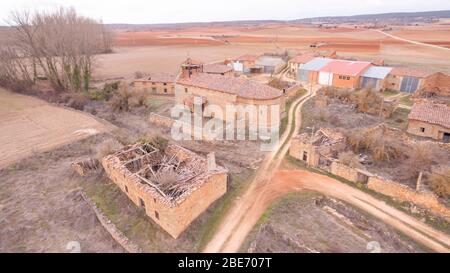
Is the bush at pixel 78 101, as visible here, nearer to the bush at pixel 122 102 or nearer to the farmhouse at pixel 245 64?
the bush at pixel 122 102

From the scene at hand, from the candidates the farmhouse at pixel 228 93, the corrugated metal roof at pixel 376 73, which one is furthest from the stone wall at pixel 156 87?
the corrugated metal roof at pixel 376 73

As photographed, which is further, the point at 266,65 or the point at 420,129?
the point at 266,65

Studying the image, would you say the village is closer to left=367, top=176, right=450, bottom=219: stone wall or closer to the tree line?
left=367, top=176, right=450, bottom=219: stone wall

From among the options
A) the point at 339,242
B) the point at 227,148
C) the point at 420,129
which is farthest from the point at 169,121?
the point at 420,129

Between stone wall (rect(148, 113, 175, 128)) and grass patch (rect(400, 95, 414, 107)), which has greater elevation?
grass patch (rect(400, 95, 414, 107))

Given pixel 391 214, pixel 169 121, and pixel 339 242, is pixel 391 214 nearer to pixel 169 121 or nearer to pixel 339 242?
pixel 339 242

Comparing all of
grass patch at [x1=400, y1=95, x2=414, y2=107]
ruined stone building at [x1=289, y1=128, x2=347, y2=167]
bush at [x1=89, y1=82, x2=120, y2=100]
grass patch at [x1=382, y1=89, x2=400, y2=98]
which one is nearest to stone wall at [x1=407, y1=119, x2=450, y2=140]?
ruined stone building at [x1=289, y1=128, x2=347, y2=167]

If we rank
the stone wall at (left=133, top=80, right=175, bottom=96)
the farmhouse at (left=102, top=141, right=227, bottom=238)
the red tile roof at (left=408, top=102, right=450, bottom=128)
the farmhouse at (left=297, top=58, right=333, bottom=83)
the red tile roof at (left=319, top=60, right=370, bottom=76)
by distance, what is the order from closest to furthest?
the farmhouse at (left=102, top=141, right=227, bottom=238) < the red tile roof at (left=408, top=102, right=450, bottom=128) < the red tile roof at (left=319, top=60, right=370, bottom=76) < the stone wall at (left=133, top=80, right=175, bottom=96) < the farmhouse at (left=297, top=58, right=333, bottom=83)
